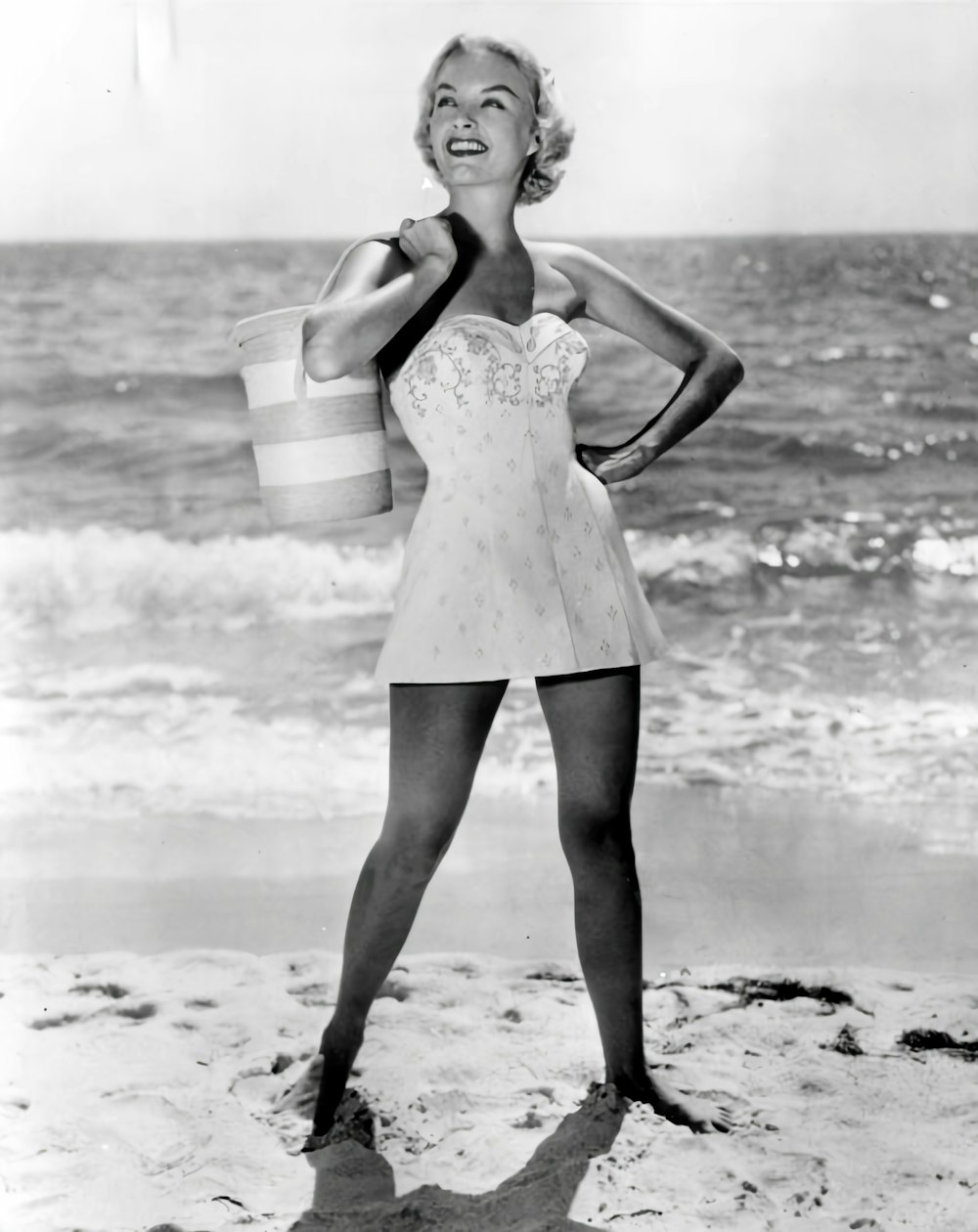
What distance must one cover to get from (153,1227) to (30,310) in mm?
2107

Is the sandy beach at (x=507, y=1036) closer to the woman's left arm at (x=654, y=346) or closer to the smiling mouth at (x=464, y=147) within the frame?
the woman's left arm at (x=654, y=346)

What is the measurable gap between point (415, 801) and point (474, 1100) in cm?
77

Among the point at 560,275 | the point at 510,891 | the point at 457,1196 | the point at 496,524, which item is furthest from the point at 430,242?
the point at 457,1196

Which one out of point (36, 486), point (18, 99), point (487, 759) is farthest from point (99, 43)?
point (487, 759)

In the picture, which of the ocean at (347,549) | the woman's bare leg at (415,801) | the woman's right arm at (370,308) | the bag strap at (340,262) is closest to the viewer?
the woman's right arm at (370,308)

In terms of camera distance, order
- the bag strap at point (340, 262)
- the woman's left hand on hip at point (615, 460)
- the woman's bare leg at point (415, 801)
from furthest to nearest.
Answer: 1. the woman's left hand on hip at point (615, 460)
2. the woman's bare leg at point (415, 801)
3. the bag strap at point (340, 262)

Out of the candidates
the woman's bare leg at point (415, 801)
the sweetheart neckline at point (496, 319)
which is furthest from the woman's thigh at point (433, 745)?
the sweetheart neckline at point (496, 319)

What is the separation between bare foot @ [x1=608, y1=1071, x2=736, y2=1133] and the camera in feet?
11.0

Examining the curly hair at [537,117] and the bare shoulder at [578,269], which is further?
the bare shoulder at [578,269]

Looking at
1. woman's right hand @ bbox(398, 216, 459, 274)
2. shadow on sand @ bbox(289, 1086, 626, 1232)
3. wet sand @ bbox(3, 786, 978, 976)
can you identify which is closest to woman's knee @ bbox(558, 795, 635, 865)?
wet sand @ bbox(3, 786, 978, 976)

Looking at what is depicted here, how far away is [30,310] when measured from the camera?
3.62m

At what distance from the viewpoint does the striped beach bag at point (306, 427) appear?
10.0ft

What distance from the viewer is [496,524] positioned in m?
3.13

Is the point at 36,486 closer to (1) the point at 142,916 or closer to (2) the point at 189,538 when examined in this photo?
(2) the point at 189,538
